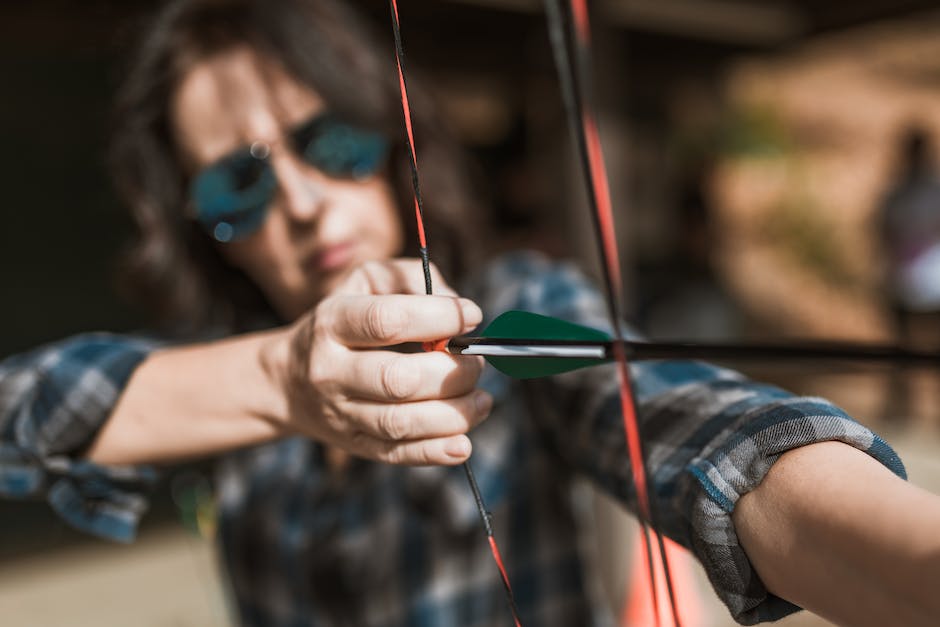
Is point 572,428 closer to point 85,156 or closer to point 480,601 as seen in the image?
point 480,601

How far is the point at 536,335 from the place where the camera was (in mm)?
294

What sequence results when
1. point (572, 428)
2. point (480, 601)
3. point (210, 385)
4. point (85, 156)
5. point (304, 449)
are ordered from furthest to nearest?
point (85, 156) < point (304, 449) < point (480, 601) < point (572, 428) < point (210, 385)

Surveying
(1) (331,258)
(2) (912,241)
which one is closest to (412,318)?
(1) (331,258)

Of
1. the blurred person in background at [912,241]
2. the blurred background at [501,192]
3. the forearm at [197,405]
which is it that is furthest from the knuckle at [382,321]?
the blurred person in background at [912,241]

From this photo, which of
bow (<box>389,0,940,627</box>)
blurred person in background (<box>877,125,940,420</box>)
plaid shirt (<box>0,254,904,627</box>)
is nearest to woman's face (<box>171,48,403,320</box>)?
plaid shirt (<box>0,254,904,627</box>)

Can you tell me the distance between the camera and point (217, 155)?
0.70m

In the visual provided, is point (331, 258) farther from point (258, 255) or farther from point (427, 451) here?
point (427, 451)

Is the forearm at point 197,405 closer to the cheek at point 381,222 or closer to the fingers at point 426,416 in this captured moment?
the fingers at point 426,416

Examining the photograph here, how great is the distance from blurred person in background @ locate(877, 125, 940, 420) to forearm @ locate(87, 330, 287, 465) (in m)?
2.37

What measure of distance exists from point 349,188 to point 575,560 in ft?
1.45

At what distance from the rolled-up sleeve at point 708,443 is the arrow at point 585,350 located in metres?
0.09

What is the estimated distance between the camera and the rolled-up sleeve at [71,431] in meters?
0.57

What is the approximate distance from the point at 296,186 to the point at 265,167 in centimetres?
3

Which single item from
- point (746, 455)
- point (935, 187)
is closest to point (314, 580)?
point (746, 455)
